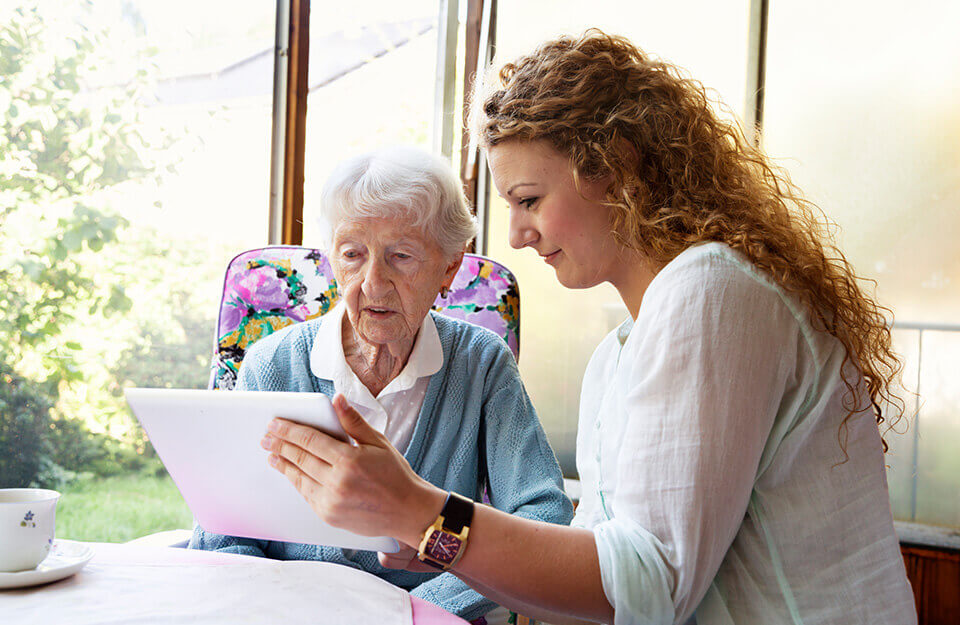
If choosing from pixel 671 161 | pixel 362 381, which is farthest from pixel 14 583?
pixel 671 161

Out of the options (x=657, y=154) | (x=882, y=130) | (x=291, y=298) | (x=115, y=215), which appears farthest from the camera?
(x=882, y=130)

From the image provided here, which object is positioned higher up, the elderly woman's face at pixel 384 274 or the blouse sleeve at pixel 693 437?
the elderly woman's face at pixel 384 274

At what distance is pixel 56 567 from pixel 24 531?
5cm

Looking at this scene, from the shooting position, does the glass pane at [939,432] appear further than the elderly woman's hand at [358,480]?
Yes

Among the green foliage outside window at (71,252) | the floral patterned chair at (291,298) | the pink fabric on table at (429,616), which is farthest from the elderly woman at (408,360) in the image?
the green foliage outside window at (71,252)

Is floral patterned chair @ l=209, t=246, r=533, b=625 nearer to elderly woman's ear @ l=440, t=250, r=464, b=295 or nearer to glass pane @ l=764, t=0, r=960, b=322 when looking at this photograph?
elderly woman's ear @ l=440, t=250, r=464, b=295

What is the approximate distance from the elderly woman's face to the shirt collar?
42 millimetres

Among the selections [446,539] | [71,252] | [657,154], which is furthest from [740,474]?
[71,252]

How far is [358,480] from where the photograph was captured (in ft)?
2.57

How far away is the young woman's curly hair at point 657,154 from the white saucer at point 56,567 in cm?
79

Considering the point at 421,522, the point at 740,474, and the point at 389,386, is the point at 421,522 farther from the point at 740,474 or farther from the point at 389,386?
the point at 389,386

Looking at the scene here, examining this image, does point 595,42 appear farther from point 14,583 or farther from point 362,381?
point 14,583

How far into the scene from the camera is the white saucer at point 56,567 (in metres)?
0.75

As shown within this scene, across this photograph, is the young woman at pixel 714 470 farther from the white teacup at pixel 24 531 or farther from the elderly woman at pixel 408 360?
the elderly woman at pixel 408 360
